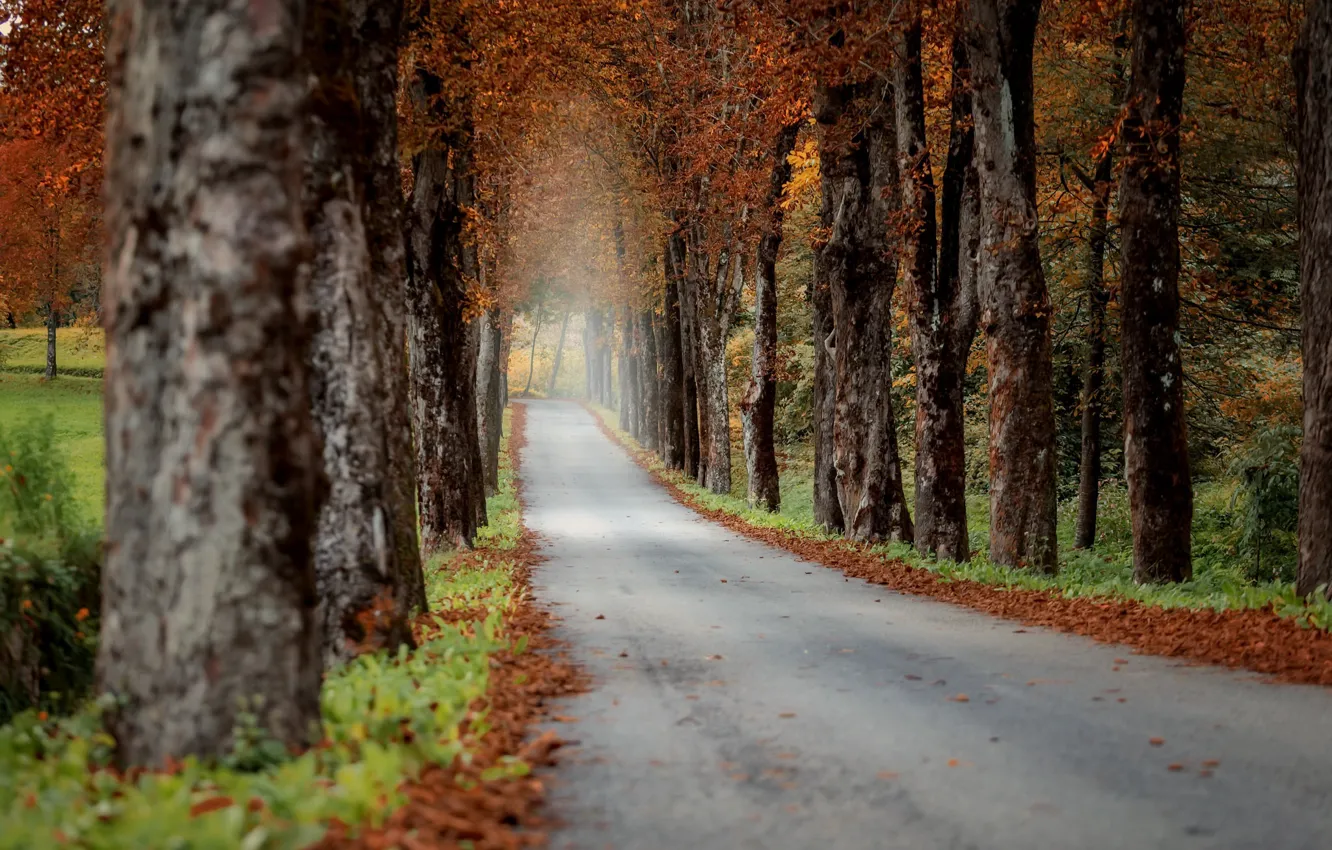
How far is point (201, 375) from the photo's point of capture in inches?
183

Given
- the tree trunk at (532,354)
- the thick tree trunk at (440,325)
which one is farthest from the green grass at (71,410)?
the tree trunk at (532,354)

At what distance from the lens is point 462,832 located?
14.6 ft

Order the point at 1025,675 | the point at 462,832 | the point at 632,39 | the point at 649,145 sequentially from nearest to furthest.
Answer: the point at 462,832 → the point at 1025,675 → the point at 632,39 → the point at 649,145

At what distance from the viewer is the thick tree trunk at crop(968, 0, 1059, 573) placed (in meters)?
15.3

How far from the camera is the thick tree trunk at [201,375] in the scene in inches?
185

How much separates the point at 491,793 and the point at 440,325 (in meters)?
14.0

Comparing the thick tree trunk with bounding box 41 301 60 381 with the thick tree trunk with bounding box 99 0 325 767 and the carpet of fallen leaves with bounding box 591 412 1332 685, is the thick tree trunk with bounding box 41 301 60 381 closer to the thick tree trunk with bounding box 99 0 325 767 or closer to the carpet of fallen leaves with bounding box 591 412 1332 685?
the carpet of fallen leaves with bounding box 591 412 1332 685

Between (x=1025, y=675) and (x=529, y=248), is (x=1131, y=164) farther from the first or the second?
(x=529, y=248)

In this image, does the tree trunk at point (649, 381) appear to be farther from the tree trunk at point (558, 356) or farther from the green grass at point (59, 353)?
the tree trunk at point (558, 356)

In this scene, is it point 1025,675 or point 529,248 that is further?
point 529,248

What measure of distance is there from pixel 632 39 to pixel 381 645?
2490cm

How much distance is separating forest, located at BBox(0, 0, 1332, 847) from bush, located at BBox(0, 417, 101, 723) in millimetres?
38

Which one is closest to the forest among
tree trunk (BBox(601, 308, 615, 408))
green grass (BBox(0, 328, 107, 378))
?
green grass (BBox(0, 328, 107, 378))

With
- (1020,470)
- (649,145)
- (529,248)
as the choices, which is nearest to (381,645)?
(1020,470)
